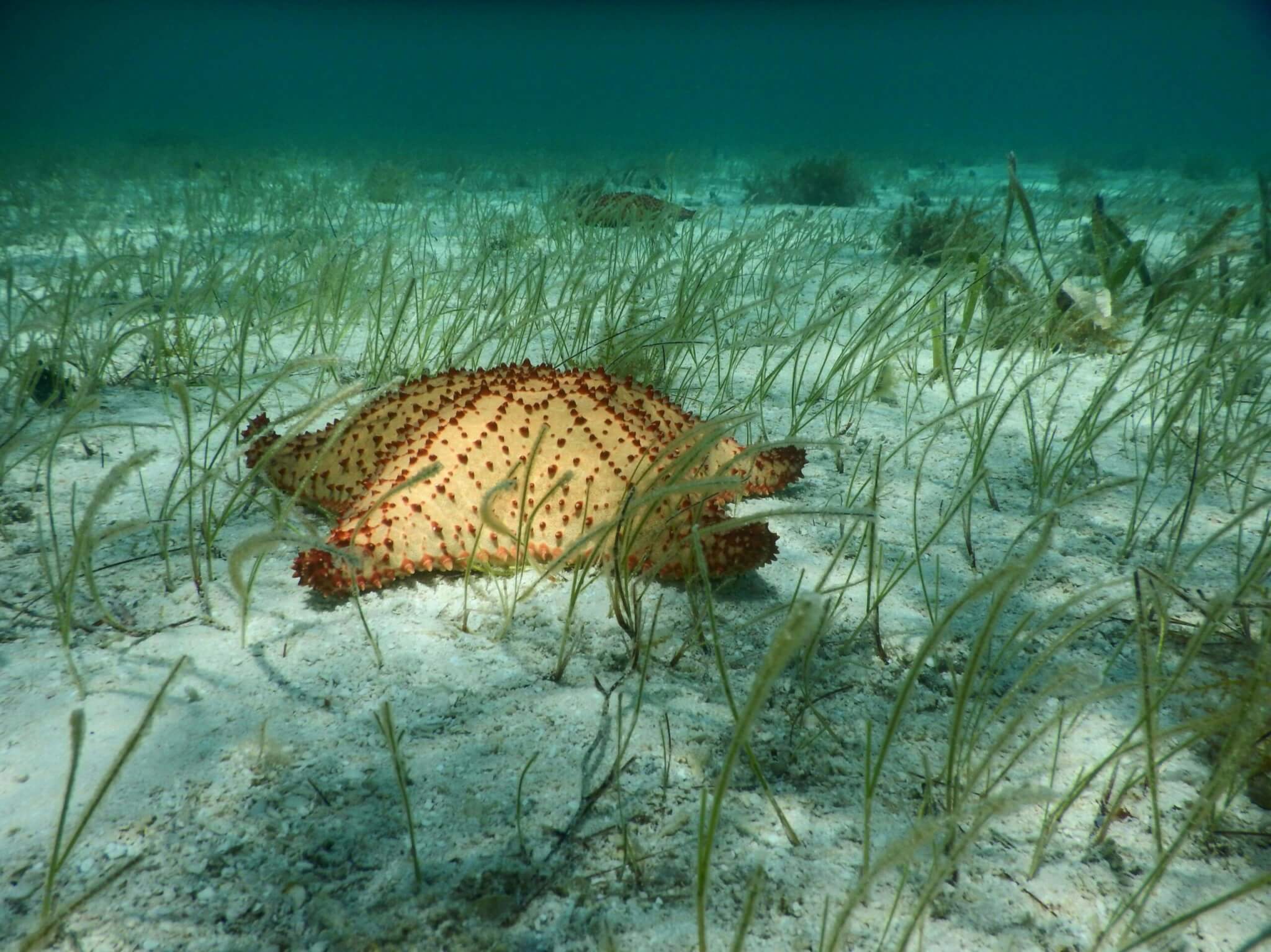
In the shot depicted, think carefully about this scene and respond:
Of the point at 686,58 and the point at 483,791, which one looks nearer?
the point at 483,791

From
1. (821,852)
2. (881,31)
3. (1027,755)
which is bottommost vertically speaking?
(821,852)

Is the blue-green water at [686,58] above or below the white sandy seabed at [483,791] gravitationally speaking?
above

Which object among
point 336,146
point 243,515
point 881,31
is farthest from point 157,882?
point 881,31

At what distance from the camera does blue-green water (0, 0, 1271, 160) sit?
374ft

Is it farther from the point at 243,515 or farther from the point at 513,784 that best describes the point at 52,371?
the point at 513,784

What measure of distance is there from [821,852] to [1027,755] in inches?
25.1

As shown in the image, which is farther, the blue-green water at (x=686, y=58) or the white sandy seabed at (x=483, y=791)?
the blue-green water at (x=686, y=58)

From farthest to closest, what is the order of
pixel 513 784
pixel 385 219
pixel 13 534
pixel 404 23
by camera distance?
pixel 404 23, pixel 385 219, pixel 13 534, pixel 513 784

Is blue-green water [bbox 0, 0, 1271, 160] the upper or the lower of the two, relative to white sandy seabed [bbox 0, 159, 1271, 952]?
upper

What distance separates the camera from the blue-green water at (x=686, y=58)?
4483 inches

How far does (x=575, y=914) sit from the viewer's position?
4.26 feet

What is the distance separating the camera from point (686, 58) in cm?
14838

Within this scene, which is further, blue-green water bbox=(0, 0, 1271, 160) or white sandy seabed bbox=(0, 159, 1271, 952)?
blue-green water bbox=(0, 0, 1271, 160)

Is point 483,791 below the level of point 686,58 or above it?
below
